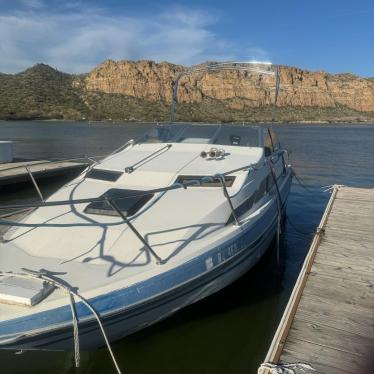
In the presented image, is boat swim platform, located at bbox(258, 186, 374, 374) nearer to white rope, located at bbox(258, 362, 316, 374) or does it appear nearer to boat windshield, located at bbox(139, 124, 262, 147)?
white rope, located at bbox(258, 362, 316, 374)

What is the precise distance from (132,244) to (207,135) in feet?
13.0

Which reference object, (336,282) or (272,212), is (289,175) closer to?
(272,212)

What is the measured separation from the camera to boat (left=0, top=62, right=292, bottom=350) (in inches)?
156

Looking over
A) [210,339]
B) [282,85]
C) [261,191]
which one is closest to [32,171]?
[261,191]

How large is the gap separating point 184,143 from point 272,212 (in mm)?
2124

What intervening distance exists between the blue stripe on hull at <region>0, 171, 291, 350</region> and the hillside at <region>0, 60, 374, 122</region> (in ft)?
220

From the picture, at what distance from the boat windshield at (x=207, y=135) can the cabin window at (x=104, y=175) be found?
1706mm

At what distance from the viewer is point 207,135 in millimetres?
8406

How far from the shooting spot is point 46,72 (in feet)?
417

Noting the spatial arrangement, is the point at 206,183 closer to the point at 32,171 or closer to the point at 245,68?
the point at 245,68

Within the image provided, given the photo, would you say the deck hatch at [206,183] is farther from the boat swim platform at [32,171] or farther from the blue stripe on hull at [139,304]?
the boat swim platform at [32,171]

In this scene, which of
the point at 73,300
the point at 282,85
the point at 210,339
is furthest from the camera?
the point at 282,85

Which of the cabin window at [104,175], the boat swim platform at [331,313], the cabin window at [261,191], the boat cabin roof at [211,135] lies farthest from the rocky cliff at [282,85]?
the boat swim platform at [331,313]

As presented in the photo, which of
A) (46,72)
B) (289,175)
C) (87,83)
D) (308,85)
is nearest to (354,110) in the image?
(308,85)
